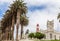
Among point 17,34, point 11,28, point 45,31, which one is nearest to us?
point 17,34

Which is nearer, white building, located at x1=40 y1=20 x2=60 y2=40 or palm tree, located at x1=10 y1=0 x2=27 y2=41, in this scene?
palm tree, located at x1=10 y1=0 x2=27 y2=41

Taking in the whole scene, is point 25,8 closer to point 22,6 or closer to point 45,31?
point 22,6

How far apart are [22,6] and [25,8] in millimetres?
1062

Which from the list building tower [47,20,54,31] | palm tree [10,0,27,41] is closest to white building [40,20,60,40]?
building tower [47,20,54,31]

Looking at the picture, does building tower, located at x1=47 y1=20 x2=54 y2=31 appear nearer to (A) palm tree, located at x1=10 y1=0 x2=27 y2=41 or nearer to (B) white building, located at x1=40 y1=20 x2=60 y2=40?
(B) white building, located at x1=40 y1=20 x2=60 y2=40

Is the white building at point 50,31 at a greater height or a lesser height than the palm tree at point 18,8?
lesser

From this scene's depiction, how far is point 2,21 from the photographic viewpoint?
67.8 metres

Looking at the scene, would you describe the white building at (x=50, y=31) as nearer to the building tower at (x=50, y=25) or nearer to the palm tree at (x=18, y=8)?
the building tower at (x=50, y=25)

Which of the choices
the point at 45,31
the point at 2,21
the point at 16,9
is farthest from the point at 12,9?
the point at 45,31

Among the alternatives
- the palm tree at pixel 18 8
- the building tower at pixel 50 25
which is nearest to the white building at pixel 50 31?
the building tower at pixel 50 25

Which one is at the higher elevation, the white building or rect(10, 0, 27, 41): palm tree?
rect(10, 0, 27, 41): palm tree

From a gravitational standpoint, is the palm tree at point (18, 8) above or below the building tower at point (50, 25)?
above

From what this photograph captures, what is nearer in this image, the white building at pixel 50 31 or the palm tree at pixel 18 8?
Answer: the palm tree at pixel 18 8

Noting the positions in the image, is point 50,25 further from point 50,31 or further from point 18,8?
point 18,8
